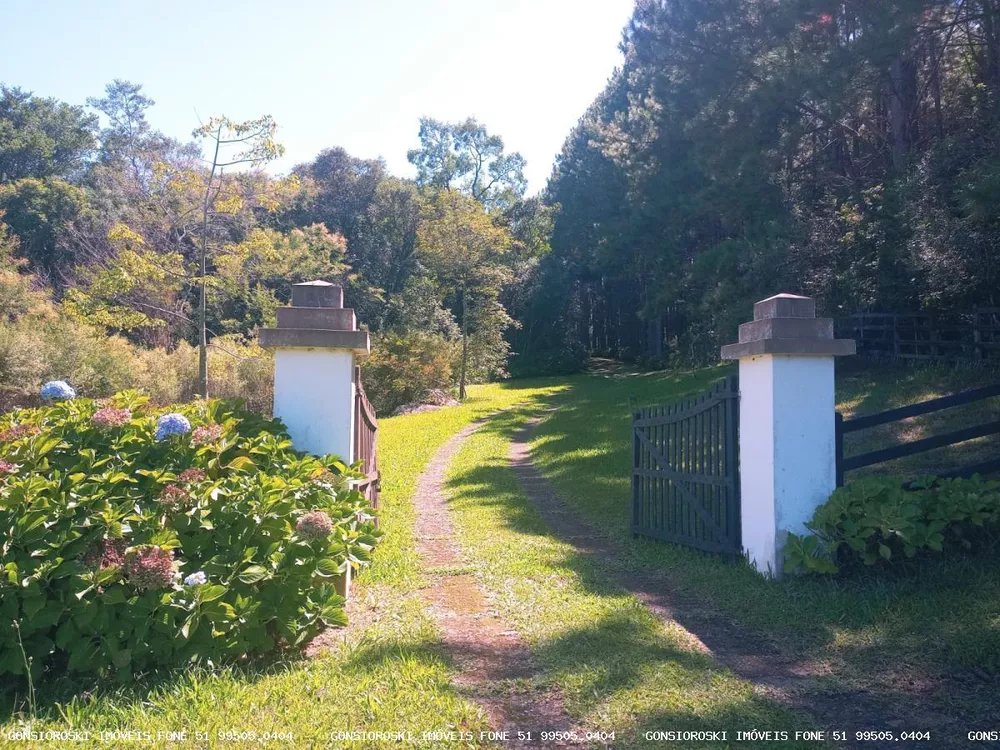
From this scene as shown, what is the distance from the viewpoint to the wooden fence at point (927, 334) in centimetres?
1581

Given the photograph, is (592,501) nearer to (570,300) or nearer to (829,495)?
(829,495)

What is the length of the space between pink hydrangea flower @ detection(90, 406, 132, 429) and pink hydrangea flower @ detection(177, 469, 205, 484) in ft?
2.51

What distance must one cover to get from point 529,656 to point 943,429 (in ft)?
31.8

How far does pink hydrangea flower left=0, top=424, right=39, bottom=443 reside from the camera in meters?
4.97

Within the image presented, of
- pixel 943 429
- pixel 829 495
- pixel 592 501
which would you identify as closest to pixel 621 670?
pixel 829 495

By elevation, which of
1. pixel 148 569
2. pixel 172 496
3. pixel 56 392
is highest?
pixel 56 392

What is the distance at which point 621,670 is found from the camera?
436cm

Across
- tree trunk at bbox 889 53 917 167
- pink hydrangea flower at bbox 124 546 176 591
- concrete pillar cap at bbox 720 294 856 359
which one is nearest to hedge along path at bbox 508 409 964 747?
concrete pillar cap at bbox 720 294 856 359

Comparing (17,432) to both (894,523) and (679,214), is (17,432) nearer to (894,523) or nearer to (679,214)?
(894,523)

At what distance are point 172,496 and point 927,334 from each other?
702 inches

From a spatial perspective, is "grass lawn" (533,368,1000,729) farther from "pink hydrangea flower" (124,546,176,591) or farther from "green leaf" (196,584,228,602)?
"pink hydrangea flower" (124,546,176,591)

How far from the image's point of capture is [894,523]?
5.52m

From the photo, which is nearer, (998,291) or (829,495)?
(829,495)

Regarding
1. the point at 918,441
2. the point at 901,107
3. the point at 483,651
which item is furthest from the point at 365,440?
the point at 901,107
